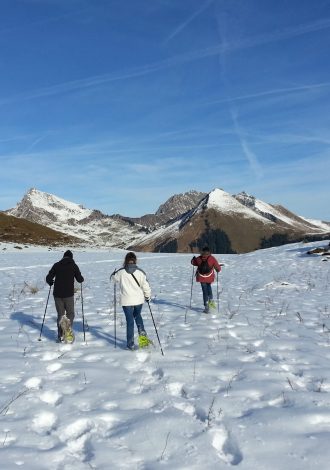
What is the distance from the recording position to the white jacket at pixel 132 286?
11141 millimetres

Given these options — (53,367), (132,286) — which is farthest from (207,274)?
(53,367)

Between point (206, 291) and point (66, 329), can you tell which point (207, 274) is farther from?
point (66, 329)

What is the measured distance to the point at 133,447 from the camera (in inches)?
223

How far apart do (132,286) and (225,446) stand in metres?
5.94

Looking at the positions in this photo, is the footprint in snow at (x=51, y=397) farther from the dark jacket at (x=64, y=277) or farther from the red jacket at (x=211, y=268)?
the red jacket at (x=211, y=268)

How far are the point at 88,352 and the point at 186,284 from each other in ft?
47.4

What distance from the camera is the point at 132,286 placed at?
36.8 feet

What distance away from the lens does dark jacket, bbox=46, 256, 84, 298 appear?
11562mm

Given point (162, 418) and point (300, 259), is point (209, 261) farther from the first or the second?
point (300, 259)

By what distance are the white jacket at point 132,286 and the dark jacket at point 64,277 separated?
128 centimetres

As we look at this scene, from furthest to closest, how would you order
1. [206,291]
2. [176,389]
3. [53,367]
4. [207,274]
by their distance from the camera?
[207,274]
[206,291]
[53,367]
[176,389]

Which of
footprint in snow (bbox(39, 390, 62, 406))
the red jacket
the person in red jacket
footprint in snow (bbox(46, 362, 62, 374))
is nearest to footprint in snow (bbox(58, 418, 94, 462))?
footprint in snow (bbox(39, 390, 62, 406))

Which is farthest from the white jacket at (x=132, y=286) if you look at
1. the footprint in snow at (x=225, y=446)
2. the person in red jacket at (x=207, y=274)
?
the footprint in snow at (x=225, y=446)

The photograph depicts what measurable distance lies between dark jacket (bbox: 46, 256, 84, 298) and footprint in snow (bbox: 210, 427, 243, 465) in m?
6.53
